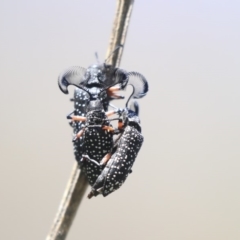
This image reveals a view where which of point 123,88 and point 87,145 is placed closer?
point 87,145

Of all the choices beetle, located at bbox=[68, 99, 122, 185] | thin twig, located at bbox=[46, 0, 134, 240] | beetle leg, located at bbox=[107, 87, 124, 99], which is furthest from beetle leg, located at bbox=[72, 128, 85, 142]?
beetle leg, located at bbox=[107, 87, 124, 99]

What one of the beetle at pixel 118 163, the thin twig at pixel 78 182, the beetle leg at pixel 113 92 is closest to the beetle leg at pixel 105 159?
the beetle at pixel 118 163

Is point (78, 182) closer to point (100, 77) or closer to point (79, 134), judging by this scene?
point (79, 134)

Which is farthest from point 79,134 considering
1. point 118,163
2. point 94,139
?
point 118,163

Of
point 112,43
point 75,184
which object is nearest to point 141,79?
point 112,43

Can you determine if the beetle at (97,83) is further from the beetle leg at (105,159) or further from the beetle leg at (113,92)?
the beetle leg at (105,159)

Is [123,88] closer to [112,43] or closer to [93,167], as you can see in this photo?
[112,43]
